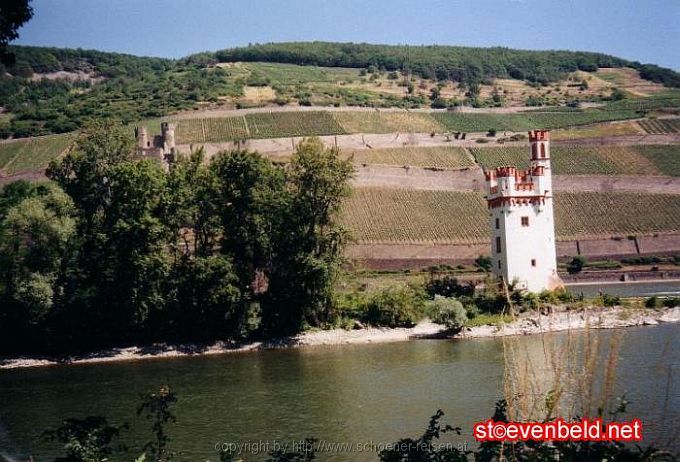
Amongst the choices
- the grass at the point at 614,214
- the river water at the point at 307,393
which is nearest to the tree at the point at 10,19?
the river water at the point at 307,393

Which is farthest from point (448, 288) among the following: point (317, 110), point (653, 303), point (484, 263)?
point (317, 110)

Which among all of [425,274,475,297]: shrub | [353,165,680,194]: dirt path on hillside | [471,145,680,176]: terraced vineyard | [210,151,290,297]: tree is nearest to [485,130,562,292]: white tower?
[425,274,475,297]: shrub

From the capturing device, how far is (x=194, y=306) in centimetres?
4400

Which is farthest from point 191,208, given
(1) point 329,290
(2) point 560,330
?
(2) point 560,330

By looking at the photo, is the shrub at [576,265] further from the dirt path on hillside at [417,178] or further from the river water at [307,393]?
the river water at [307,393]

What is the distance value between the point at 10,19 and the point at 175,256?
1354 inches

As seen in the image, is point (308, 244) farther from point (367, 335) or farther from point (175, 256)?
point (175, 256)

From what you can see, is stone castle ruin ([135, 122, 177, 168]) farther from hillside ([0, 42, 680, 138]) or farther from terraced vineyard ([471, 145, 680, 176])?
terraced vineyard ([471, 145, 680, 176])

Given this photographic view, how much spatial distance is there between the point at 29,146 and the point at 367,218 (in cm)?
4755

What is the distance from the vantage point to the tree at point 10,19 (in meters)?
11.7

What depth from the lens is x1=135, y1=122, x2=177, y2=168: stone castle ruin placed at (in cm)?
7675

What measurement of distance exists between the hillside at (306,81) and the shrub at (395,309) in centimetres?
6721

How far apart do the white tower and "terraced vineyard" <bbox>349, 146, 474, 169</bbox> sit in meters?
42.5

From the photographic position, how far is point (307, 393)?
27609 mm
